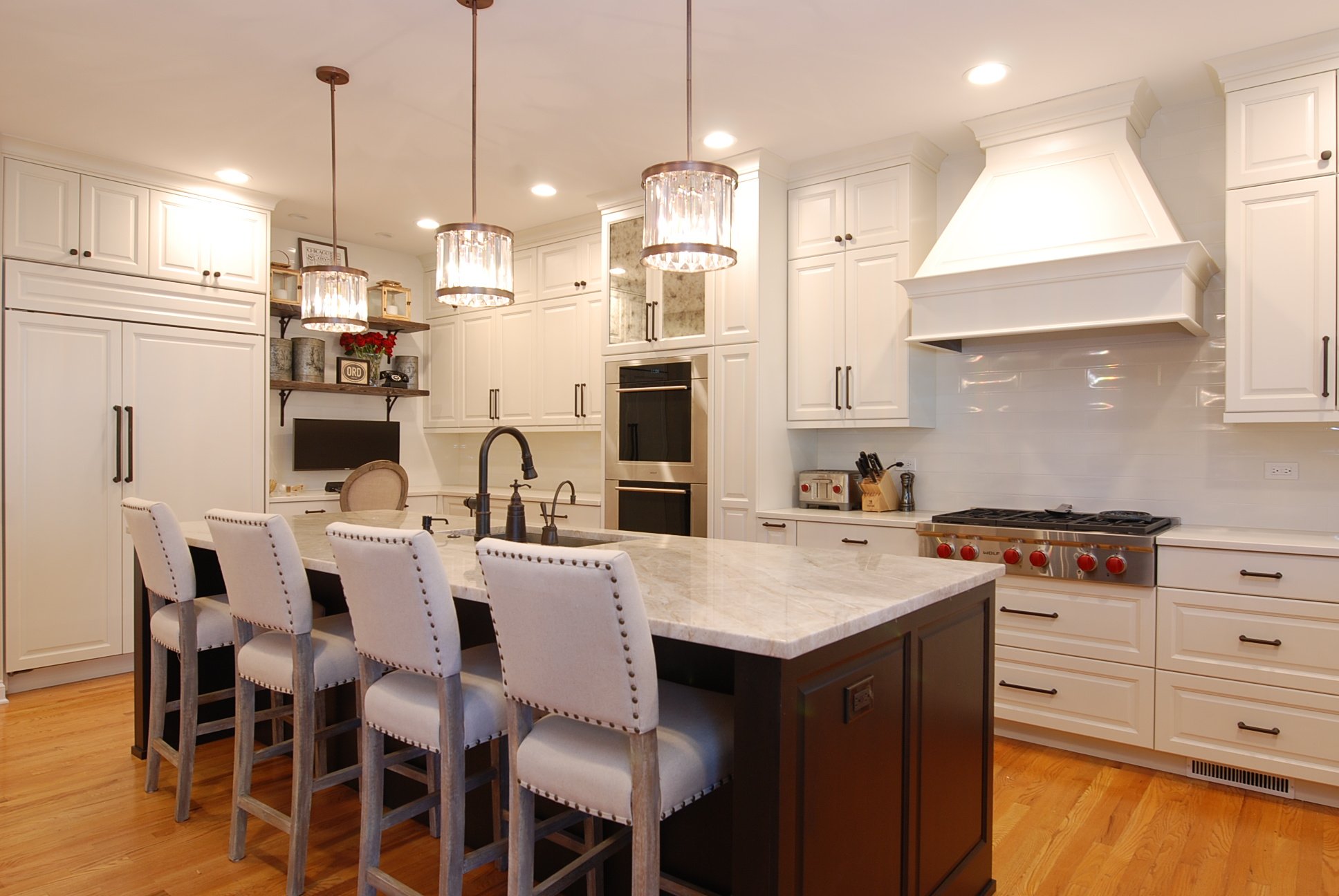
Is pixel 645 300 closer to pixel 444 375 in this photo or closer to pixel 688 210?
pixel 444 375

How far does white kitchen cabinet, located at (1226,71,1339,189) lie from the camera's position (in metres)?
2.89

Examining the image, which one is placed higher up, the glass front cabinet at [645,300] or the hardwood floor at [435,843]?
the glass front cabinet at [645,300]

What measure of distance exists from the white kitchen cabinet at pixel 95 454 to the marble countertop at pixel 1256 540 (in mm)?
4694

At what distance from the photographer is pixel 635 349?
4617mm

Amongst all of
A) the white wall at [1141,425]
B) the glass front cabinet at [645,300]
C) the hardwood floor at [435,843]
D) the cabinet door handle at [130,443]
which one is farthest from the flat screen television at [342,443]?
the white wall at [1141,425]

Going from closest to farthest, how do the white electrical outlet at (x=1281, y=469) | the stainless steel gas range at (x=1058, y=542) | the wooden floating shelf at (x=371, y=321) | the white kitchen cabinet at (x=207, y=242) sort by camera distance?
the stainless steel gas range at (x=1058, y=542) < the white electrical outlet at (x=1281, y=469) < the white kitchen cabinet at (x=207, y=242) < the wooden floating shelf at (x=371, y=321)

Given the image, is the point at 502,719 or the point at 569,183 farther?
the point at 569,183

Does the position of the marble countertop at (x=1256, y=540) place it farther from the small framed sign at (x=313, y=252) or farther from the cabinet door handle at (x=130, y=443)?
the small framed sign at (x=313, y=252)

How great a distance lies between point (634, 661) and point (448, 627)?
1.89ft

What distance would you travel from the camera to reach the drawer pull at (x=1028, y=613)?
10.7 ft

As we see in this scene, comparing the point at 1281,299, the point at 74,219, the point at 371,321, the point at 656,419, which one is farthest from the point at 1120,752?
the point at 74,219

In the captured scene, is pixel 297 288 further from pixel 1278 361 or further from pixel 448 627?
pixel 1278 361

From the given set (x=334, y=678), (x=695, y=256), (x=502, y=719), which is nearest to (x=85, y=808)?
(x=334, y=678)

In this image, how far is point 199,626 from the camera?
9.04 feet
